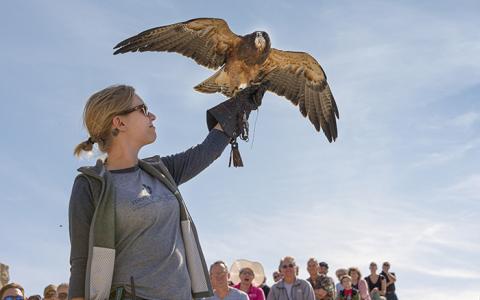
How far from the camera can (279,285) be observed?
7.55 m

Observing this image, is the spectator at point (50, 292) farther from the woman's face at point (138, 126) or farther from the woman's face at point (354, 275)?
the woman's face at point (138, 126)

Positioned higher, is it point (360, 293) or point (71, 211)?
point (360, 293)

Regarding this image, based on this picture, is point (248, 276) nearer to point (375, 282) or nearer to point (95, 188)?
point (375, 282)

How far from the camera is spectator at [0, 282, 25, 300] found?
550cm

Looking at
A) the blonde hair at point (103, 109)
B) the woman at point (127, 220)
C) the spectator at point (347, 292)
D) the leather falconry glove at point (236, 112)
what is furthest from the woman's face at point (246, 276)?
the blonde hair at point (103, 109)

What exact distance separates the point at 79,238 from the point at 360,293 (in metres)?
7.06

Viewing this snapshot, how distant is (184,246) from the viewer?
2.24 meters

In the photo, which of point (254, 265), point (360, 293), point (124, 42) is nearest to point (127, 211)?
point (124, 42)

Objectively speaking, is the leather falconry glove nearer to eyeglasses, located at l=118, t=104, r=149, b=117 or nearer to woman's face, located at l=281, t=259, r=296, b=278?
eyeglasses, located at l=118, t=104, r=149, b=117

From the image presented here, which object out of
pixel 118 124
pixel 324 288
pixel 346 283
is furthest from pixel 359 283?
pixel 118 124

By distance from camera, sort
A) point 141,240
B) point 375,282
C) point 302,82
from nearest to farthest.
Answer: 1. point 141,240
2. point 302,82
3. point 375,282

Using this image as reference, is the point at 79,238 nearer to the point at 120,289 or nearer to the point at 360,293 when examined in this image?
the point at 120,289

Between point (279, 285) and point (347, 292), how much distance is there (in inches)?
43.7

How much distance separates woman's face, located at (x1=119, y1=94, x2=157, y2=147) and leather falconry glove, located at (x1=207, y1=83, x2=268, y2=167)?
0.44 metres
